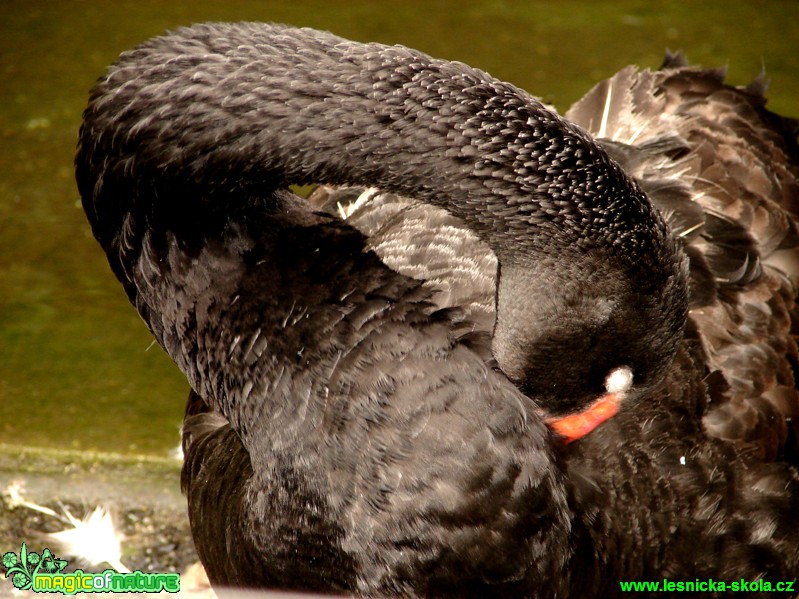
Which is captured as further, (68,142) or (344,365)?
(68,142)

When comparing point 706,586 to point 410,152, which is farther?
point 706,586

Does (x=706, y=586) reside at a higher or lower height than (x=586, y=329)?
lower

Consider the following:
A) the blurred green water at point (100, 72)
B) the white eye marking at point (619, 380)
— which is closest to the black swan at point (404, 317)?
the white eye marking at point (619, 380)

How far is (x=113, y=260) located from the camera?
2156 mm

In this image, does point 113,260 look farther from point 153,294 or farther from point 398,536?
point 398,536

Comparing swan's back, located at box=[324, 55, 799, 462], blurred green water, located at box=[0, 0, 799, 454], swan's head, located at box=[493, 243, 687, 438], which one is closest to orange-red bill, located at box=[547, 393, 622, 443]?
swan's head, located at box=[493, 243, 687, 438]

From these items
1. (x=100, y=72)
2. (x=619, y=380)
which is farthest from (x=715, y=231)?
(x=100, y=72)

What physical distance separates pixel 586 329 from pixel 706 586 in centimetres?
72

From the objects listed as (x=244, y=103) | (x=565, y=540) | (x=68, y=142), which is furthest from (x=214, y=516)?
(x=68, y=142)

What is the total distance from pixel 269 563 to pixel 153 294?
0.58 metres

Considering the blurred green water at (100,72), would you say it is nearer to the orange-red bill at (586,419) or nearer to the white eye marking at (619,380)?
the orange-red bill at (586,419)

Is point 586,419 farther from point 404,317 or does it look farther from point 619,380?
point 404,317

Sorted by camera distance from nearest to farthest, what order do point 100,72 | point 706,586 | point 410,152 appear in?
point 410,152
point 706,586
point 100,72

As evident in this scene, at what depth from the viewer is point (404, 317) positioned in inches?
79.3
